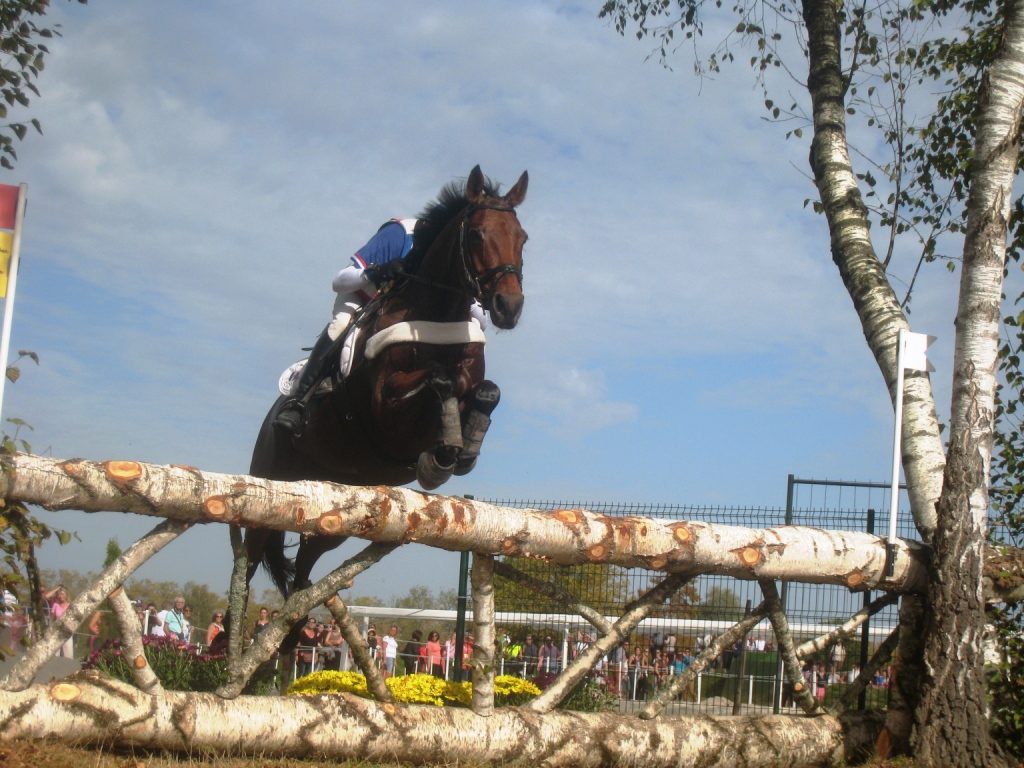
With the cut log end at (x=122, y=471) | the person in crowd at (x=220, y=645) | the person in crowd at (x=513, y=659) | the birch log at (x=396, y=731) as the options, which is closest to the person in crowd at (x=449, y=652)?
the person in crowd at (x=513, y=659)

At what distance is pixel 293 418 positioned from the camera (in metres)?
7.11

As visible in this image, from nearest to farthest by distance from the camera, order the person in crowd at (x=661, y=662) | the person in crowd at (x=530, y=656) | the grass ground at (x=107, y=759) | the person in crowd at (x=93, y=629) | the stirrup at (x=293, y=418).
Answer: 1. the grass ground at (x=107, y=759)
2. the person in crowd at (x=93, y=629)
3. the stirrup at (x=293, y=418)
4. the person in crowd at (x=661, y=662)
5. the person in crowd at (x=530, y=656)

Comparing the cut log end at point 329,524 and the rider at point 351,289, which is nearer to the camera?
the cut log end at point 329,524

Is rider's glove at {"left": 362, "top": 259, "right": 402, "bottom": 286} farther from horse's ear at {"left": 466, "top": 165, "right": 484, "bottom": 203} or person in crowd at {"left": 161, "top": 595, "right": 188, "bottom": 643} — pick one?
person in crowd at {"left": 161, "top": 595, "right": 188, "bottom": 643}

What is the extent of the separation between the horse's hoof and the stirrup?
1.09m

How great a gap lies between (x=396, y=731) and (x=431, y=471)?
2088 mm

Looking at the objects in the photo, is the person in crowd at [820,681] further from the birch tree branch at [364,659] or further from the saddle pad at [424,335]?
the birch tree branch at [364,659]

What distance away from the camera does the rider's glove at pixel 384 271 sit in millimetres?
6895

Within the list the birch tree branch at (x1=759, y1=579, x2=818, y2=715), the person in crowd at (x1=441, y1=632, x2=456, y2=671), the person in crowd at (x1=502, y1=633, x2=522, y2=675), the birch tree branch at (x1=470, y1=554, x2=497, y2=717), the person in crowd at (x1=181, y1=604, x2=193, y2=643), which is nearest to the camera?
the birch tree branch at (x1=470, y1=554, x2=497, y2=717)

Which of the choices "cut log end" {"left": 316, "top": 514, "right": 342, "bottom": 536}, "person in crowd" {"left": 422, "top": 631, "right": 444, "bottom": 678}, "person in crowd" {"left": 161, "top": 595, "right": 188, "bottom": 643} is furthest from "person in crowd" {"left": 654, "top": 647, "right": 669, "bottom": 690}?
"cut log end" {"left": 316, "top": 514, "right": 342, "bottom": 536}

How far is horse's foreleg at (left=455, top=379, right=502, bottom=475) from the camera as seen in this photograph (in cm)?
638

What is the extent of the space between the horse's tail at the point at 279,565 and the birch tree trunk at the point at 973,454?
4.66 metres

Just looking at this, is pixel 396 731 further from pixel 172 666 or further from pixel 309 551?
pixel 172 666

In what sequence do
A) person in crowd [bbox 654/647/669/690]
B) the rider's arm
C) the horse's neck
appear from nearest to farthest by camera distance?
the horse's neck
the rider's arm
person in crowd [bbox 654/647/669/690]
